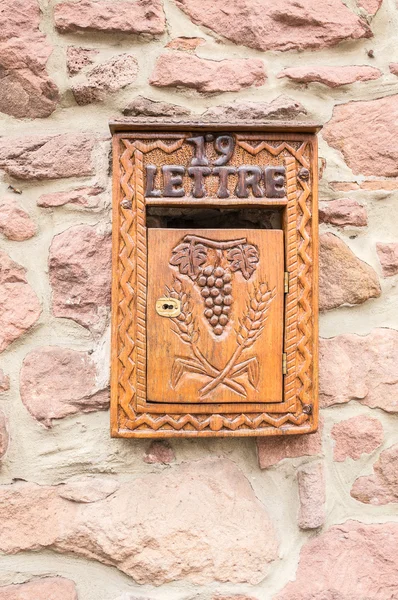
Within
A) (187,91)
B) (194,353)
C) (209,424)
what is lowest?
(209,424)

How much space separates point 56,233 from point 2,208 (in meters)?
0.10

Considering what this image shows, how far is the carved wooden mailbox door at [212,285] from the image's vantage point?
→ 0.92 meters

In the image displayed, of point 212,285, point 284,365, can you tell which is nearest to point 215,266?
point 212,285

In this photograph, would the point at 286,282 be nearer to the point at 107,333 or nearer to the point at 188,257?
the point at 188,257

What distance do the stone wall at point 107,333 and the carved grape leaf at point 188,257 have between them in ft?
0.46

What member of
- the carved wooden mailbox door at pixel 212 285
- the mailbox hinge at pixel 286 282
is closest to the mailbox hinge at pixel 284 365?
the carved wooden mailbox door at pixel 212 285

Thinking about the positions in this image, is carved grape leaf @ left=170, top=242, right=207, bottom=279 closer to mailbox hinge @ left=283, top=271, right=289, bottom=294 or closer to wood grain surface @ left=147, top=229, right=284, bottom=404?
wood grain surface @ left=147, top=229, right=284, bottom=404

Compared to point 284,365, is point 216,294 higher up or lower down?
higher up

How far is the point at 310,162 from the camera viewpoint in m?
0.95

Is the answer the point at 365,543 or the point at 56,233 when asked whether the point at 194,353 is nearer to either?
the point at 56,233

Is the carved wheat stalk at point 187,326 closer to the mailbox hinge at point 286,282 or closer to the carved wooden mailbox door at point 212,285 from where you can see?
the carved wooden mailbox door at point 212,285

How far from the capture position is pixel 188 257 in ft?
3.01

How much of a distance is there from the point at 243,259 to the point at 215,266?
0.05 metres

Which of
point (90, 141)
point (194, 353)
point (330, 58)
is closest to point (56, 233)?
point (90, 141)
